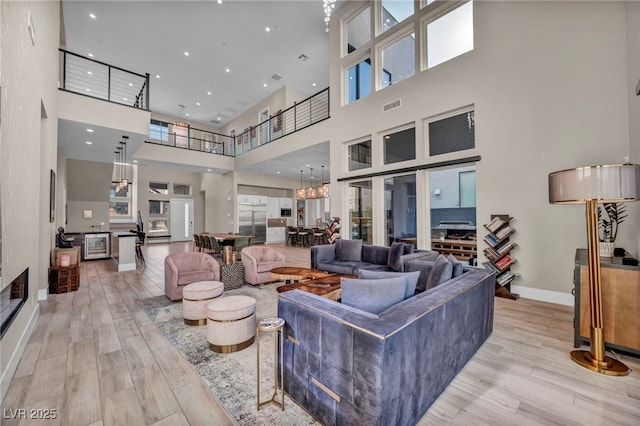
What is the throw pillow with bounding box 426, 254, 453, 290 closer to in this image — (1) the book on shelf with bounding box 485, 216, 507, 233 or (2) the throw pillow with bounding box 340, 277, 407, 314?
(2) the throw pillow with bounding box 340, 277, 407, 314

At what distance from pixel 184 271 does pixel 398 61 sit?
21.1ft

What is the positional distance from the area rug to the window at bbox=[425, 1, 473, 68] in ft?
18.9

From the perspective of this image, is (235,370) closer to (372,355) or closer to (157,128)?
(372,355)

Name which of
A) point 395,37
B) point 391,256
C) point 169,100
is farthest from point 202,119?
point 391,256

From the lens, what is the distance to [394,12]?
244 inches

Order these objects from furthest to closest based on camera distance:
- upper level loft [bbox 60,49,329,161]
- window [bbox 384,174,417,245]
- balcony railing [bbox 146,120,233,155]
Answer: balcony railing [bbox 146,120,233,155] → upper level loft [bbox 60,49,329,161] → window [bbox 384,174,417,245]

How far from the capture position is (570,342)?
2.71 m

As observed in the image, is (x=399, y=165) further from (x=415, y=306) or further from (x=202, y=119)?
(x=202, y=119)

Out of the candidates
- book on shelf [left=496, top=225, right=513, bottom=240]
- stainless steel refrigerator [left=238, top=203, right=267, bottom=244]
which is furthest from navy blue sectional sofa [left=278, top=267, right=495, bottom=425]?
stainless steel refrigerator [left=238, top=203, right=267, bottom=244]

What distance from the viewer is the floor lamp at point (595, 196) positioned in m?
2.13

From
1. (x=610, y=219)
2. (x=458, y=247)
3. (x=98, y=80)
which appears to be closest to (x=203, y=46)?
(x=98, y=80)

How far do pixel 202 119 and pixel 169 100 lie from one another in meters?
2.25

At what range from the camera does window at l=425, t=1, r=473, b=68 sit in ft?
16.4

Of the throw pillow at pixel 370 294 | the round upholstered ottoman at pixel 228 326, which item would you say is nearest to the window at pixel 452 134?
the throw pillow at pixel 370 294
